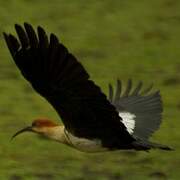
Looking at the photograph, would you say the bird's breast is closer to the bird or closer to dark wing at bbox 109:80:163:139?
the bird

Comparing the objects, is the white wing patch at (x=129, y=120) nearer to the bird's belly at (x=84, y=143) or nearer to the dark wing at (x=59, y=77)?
the bird's belly at (x=84, y=143)

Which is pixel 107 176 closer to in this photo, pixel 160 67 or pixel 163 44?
pixel 160 67

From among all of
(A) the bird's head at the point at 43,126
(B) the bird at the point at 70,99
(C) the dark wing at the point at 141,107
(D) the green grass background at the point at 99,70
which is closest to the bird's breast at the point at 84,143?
(B) the bird at the point at 70,99

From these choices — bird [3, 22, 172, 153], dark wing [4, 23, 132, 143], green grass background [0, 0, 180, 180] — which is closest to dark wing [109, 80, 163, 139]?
bird [3, 22, 172, 153]

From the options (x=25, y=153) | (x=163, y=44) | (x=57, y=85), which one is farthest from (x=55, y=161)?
(x=163, y=44)

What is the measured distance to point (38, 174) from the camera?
26.3ft

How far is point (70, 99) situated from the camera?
621cm

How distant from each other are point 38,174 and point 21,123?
1311 mm

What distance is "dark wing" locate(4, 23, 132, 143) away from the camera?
5910 mm

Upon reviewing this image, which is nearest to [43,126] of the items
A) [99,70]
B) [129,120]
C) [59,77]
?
[129,120]

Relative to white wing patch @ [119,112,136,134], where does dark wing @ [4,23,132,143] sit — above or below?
above

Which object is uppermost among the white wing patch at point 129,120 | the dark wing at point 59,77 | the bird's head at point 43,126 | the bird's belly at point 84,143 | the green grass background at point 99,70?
the dark wing at point 59,77

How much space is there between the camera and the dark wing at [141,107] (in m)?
7.45

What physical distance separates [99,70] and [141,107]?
3.28 m
